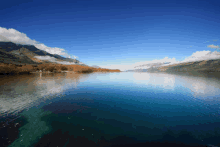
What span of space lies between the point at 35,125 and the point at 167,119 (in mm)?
19761

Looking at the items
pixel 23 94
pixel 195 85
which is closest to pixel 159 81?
pixel 195 85

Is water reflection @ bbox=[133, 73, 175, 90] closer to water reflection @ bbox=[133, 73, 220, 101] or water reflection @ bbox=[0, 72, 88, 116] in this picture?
water reflection @ bbox=[133, 73, 220, 101]

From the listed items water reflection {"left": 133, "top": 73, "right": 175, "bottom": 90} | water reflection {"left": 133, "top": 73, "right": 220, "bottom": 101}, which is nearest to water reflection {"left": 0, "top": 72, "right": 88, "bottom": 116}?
water reflection {"left": 133, "top": 73, "right": 175, "bottom": 90}

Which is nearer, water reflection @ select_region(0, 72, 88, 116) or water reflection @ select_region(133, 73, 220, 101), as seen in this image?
water reflection @ select_region(0, 72, 88, 116)

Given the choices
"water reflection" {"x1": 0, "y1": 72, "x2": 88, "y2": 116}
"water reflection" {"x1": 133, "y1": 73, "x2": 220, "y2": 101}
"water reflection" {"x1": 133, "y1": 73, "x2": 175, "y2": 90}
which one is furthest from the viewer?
"water reflection" {"x1": 133, "y1": 73, "x2": 175, "y2": 90}

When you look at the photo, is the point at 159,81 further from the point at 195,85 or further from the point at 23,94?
the point at 23,94

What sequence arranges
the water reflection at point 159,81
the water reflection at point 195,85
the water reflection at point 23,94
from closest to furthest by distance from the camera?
1. the water reflection at point 23,94
2. the water reflection at point 195,85
3. the water reflection at point 159,81

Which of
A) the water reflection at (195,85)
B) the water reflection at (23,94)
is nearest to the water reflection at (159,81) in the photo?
the water reflection at (195,85)

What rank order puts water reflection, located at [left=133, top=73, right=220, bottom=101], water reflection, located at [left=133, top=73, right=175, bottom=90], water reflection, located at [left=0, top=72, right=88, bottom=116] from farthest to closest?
water reflection, located at [left=133, top=73, right=175, bottom=90] < water reflection, located at [left=133, top=73, right=220, bottom=101] < water reflection, located at [left=0, top=72, right=88, bottom=116]

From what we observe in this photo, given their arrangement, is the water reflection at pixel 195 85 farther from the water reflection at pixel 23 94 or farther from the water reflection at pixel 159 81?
the water reflection at pixel 23 94

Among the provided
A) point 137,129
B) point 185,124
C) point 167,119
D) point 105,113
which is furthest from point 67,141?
point 185,124

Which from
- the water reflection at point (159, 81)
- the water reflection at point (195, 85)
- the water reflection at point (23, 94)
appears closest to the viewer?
the water reflection at point (23, 94)

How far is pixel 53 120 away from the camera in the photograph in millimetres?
12594

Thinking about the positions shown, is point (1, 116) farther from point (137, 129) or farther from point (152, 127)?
point (152, 127)
